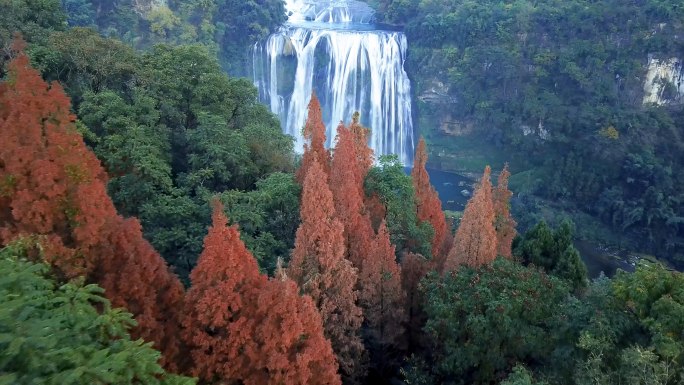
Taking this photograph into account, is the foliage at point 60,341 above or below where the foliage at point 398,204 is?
above

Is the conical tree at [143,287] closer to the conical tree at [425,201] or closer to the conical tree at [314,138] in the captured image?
the conical tree at [314,138]

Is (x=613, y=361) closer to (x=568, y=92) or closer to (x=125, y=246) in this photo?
(x=125, y=246)

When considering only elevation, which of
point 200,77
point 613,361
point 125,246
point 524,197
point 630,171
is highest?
point 200,77

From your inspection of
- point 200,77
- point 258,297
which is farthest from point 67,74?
point 258,297

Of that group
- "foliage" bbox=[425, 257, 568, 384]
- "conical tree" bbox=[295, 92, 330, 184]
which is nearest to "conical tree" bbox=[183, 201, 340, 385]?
"foliage" bbox=[425, 257, 568, 384]

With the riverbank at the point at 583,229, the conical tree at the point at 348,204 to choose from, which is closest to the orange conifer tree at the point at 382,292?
the conical tree at the point at 348,204
